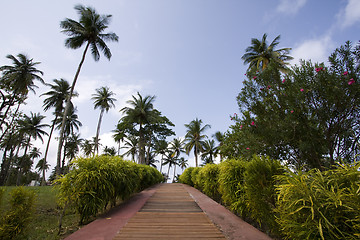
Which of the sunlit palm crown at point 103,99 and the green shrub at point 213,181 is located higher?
the sunlit palm crown at point 103,99

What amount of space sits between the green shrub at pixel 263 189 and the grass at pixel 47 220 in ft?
11.5

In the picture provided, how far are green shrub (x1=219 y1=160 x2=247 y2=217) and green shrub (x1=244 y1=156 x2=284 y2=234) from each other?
364mm

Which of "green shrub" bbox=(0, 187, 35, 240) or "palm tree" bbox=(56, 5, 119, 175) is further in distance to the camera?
"palm tree" bbox=(56, 5, 119, 175)

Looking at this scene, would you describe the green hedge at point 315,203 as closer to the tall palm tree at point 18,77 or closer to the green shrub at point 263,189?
the green shrub at point 263,189

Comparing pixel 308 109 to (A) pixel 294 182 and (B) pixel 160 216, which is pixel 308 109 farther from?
(B) pixel 160 216

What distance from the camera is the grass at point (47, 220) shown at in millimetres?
3055

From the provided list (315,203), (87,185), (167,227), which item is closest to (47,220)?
(87,185)

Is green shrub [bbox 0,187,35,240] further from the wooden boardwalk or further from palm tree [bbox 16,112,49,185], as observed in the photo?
palm tree [bbox 16,112,49,185]

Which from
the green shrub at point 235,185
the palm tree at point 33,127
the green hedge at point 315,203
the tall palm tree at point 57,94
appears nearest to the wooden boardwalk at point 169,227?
the green shrub at point 235,185

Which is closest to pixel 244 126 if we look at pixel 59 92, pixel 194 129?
pixel 194 129

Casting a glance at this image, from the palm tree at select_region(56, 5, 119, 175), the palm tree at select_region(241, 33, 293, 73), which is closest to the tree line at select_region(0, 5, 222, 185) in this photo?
the palm tree at select_region(56, 5, 119, 175)

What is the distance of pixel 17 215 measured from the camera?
8.84 ft

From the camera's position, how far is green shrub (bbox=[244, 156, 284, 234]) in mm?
2691

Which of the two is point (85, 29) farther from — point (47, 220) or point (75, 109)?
point (75, 109)
